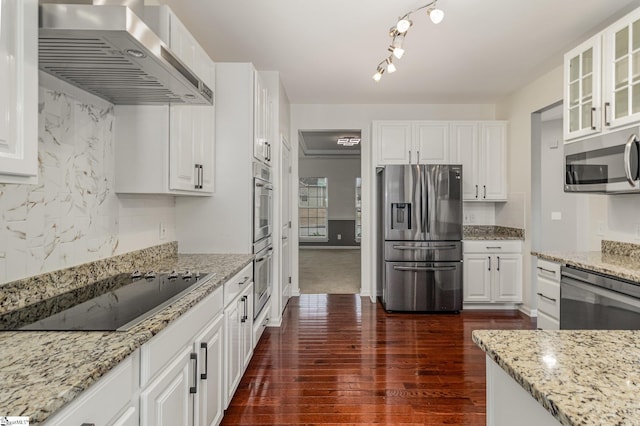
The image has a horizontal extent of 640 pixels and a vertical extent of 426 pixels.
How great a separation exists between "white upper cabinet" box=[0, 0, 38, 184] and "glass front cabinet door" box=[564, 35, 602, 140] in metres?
3.09

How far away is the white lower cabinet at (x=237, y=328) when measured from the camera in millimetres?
1999

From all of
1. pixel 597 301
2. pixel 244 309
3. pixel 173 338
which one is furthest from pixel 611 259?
pixel 173 338

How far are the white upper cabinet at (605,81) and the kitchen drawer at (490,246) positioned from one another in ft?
5.44

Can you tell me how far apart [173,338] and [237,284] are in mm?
913

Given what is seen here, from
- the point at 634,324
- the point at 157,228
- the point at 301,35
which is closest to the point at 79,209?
the point at 157,228

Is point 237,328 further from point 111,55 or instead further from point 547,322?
point 547,322

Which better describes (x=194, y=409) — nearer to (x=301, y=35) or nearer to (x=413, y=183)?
(x=301, y=35)

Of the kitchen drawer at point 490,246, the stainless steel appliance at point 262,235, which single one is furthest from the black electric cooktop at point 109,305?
the kitchen drawer at point 490,246

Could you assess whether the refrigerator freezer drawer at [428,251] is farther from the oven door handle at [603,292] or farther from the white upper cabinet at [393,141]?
the oven door handle at [603,292]

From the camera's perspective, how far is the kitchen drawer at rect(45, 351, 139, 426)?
0.77 metres

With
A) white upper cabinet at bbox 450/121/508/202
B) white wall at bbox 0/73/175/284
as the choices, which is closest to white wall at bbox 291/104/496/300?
white upper cabinet at bbox 450/121/508/202

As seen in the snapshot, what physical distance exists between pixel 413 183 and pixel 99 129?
3.11m

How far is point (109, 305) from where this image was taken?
4.51ft

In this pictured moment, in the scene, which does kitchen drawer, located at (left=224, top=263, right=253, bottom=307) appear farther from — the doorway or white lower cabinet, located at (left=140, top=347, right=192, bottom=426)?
the doorway
